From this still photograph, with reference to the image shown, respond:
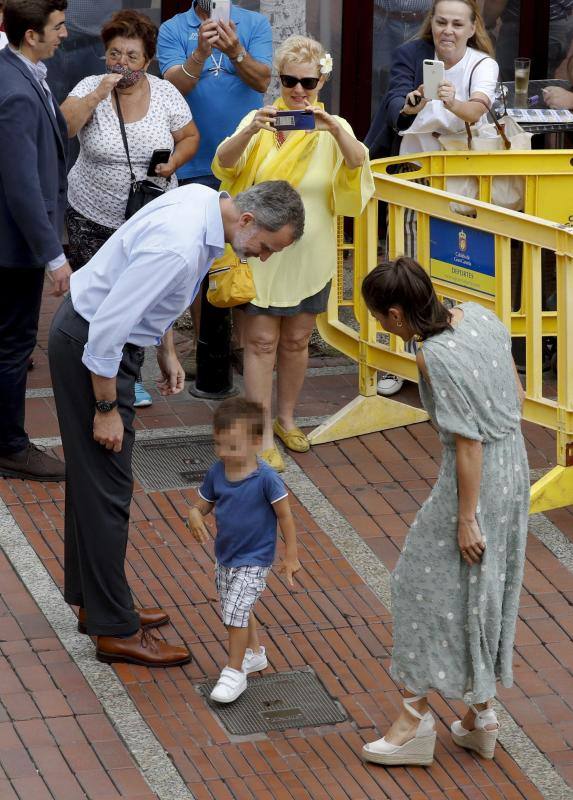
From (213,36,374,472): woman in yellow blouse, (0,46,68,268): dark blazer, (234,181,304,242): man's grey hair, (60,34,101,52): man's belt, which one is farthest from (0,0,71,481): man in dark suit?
(60,34,101,52): man's belt

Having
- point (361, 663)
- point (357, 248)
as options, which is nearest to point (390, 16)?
point (357, 248)

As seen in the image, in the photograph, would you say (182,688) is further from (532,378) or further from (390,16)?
(390,16)

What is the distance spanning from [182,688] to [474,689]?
45.6 inches

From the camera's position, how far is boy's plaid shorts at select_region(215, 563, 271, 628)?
5.31 metres

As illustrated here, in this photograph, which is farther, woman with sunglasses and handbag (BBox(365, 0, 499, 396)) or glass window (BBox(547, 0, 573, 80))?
glass window (BBox(547, 0, 573, 80))

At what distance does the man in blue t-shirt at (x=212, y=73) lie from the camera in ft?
26.4

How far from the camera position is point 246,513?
17.2 ft

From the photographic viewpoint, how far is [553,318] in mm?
8000

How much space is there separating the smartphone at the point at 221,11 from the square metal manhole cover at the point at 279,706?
3692 mm

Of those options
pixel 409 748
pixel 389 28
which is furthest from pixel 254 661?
pixel 389 28

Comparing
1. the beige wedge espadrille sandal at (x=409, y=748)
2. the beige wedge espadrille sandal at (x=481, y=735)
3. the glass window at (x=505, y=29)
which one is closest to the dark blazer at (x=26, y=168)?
the beige wedge espadrille sandal at (x=409, y=748)

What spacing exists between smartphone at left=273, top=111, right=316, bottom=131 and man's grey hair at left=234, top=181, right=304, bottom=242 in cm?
163

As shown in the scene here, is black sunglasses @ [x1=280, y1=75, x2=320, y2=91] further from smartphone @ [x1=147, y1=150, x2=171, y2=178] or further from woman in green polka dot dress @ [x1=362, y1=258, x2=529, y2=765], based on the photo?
woman in green polka dot dress @ [x1=362, y1=258, x2=529, y2=765]

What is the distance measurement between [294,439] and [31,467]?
1363mm
